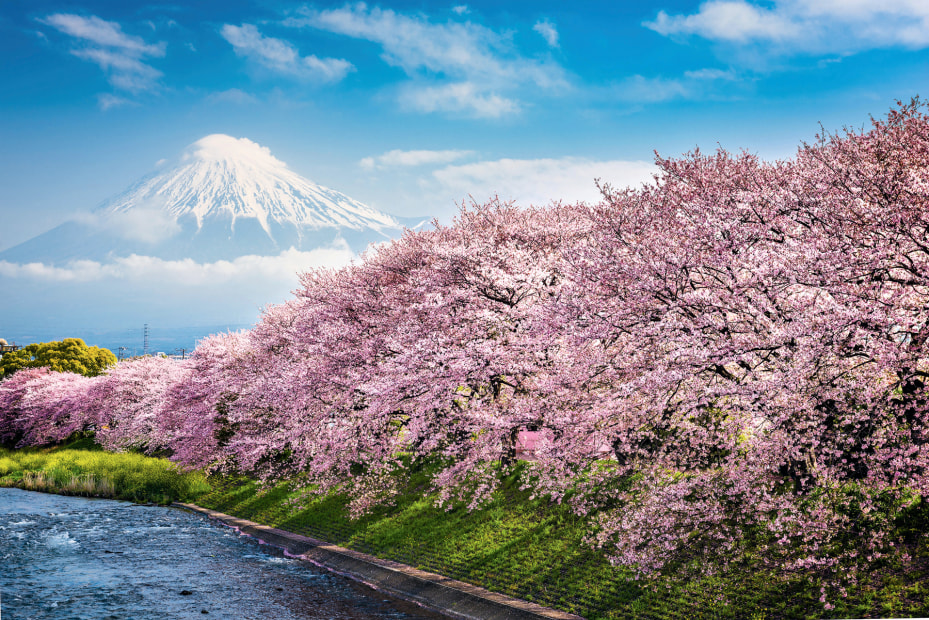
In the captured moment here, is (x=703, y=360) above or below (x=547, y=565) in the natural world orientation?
above

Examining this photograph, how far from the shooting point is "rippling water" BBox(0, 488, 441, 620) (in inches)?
709

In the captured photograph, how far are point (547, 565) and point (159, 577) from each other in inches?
498

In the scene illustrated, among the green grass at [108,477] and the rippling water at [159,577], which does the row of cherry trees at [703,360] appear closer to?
the rippling water at [159,577]

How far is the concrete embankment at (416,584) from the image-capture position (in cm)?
1608

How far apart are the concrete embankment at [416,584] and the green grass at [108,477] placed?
575 inches

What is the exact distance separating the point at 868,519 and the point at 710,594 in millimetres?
3248

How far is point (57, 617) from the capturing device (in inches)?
691

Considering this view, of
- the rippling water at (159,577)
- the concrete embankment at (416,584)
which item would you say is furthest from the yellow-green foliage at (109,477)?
the concrete embankment at (416,584)

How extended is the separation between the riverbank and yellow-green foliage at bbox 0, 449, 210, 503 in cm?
1113

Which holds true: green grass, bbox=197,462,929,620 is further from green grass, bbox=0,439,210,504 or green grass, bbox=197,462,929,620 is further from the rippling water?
green grass, bbox=0,439,210,504

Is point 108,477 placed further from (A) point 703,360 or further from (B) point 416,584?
(A) point 703,360

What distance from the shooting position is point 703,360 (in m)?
12.7

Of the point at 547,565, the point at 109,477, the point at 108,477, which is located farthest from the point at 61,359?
the point at 547,565

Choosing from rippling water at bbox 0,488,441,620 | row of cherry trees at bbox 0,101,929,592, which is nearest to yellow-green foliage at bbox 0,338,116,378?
rippling water at bbox 0,488,441,620
